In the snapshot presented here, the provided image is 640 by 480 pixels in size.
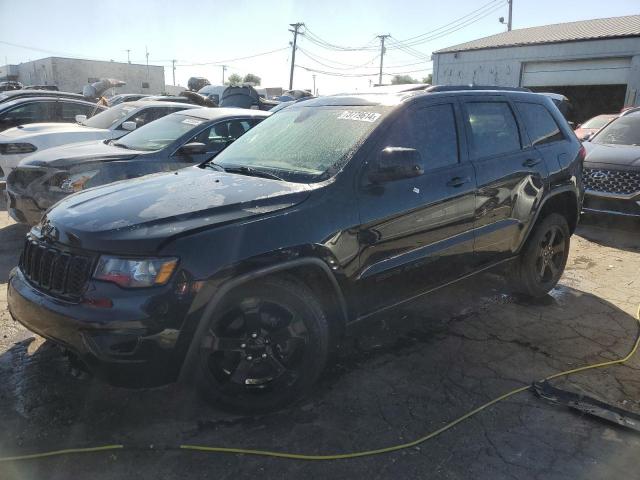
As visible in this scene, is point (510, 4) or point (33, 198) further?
point (510, 4)

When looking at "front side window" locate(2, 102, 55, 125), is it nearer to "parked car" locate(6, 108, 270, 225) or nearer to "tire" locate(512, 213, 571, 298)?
"parked car" locate(6, 108, 270, 225)

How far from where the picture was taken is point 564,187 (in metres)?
4.51

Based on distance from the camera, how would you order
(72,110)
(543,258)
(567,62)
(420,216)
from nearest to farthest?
(420,216) < (543,258) < (72,110) < (567,62)

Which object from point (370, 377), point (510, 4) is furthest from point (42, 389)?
point (510, 4)

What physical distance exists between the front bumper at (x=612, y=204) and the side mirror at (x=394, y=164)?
5.34 meters

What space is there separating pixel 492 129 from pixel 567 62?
22509 mm

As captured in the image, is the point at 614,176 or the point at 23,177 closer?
the point at 23,177

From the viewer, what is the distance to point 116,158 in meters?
5.61

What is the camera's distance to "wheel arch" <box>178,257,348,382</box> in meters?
2.46

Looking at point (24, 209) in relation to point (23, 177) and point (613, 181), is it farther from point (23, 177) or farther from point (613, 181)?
point (613, 181)

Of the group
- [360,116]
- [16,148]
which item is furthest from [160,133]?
[360,116]

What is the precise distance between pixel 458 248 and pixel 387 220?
0.80m

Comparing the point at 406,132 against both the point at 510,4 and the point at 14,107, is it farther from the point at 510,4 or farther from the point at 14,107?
the point at 510,4

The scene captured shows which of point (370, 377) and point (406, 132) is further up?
point (406, 132)
